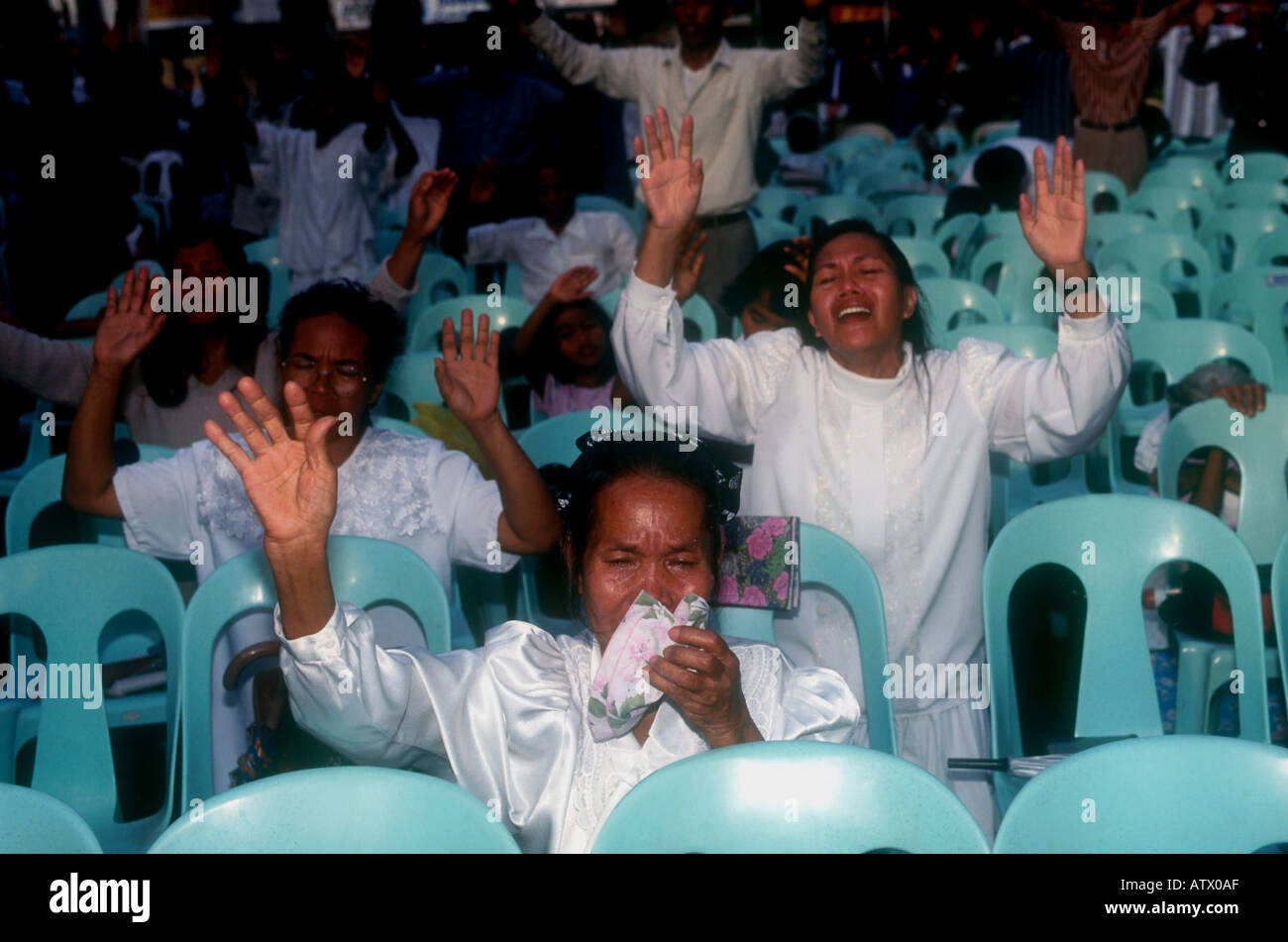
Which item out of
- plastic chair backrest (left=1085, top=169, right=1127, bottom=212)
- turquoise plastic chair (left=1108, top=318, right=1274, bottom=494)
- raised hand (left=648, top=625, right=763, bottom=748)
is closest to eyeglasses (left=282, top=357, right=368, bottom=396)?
raised hand (left=648, top=625, right=763, bottom=748)

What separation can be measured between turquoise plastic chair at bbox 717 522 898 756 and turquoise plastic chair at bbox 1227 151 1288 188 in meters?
5.71

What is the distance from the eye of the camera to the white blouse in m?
2.29

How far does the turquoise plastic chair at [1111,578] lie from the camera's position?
225 centimetres

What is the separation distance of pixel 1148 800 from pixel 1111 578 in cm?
93

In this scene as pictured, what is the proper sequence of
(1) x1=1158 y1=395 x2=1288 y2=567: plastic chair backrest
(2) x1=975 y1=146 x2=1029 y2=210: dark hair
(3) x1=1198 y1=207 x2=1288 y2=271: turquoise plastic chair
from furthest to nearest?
(2) x1=975 y1=146 x2=1029 y2=210: dark hair → (3) x1=1198 y1=207 x2=1288 y2=271: turquoise plastic chair → (1) x1=1158 y1=395 x2=1288 y2=567: plastic chair backrest

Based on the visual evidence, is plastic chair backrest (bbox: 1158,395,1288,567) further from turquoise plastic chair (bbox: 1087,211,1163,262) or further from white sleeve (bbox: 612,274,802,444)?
turquoise plastic chair (bbox: 1087,211,1163,262)

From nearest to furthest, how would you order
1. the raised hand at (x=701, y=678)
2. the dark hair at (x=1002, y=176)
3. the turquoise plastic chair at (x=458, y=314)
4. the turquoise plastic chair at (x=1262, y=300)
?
the raised hand at (x=701, y=678)
the turquoise plastic chair at (x=458, y=314)
the turquoise plastic chair at (x=1262, y=300)
the dark hair at (x=1002, y=176)

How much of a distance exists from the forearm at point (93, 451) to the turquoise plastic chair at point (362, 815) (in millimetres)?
1121

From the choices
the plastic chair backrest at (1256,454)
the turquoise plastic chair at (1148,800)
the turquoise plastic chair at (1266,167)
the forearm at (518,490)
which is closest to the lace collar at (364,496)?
the forearm at (518,490)

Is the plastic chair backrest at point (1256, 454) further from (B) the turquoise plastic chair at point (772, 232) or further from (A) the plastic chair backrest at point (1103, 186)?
(A) the plastic chair backrest at point (1103, 186)

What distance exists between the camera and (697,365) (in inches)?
92.2

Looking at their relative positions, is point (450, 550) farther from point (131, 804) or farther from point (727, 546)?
point (131, 804)

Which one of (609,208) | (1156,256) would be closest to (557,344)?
(609,208)

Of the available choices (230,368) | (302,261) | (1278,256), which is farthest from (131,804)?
(1278,256)
